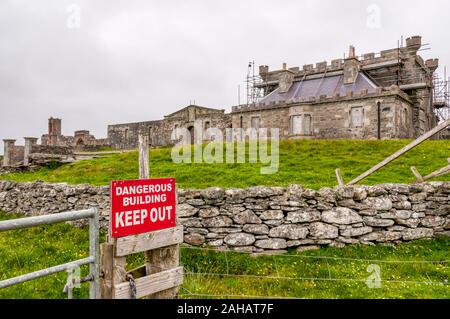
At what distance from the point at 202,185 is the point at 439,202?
698cm

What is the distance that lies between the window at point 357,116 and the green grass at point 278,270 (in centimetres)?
2368

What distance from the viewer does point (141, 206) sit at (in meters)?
4.43

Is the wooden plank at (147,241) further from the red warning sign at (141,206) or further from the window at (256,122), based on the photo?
the window at (256,122)

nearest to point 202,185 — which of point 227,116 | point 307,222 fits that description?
point 307,222

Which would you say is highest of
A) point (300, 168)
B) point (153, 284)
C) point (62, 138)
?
point (62, 138)

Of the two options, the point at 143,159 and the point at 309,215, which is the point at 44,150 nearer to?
the point at 309,215

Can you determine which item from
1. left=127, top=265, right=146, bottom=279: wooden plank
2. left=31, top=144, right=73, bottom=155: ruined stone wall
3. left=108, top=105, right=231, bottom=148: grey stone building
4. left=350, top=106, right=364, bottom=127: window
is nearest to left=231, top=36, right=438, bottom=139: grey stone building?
left=350, top=106, right=364, bottom=127: window

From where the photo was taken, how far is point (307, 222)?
8383 millimetres

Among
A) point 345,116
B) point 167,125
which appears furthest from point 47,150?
point 345,116

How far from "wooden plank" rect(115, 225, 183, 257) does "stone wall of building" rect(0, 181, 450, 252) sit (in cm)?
357

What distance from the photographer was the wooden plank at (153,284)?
4098 millimetres

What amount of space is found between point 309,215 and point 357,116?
25.0 meters

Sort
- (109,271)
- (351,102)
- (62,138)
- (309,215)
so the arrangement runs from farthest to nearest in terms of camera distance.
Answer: (62,138) → (351,102) → (309,215) → (109,271)

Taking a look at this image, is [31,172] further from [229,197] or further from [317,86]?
[317,86]
